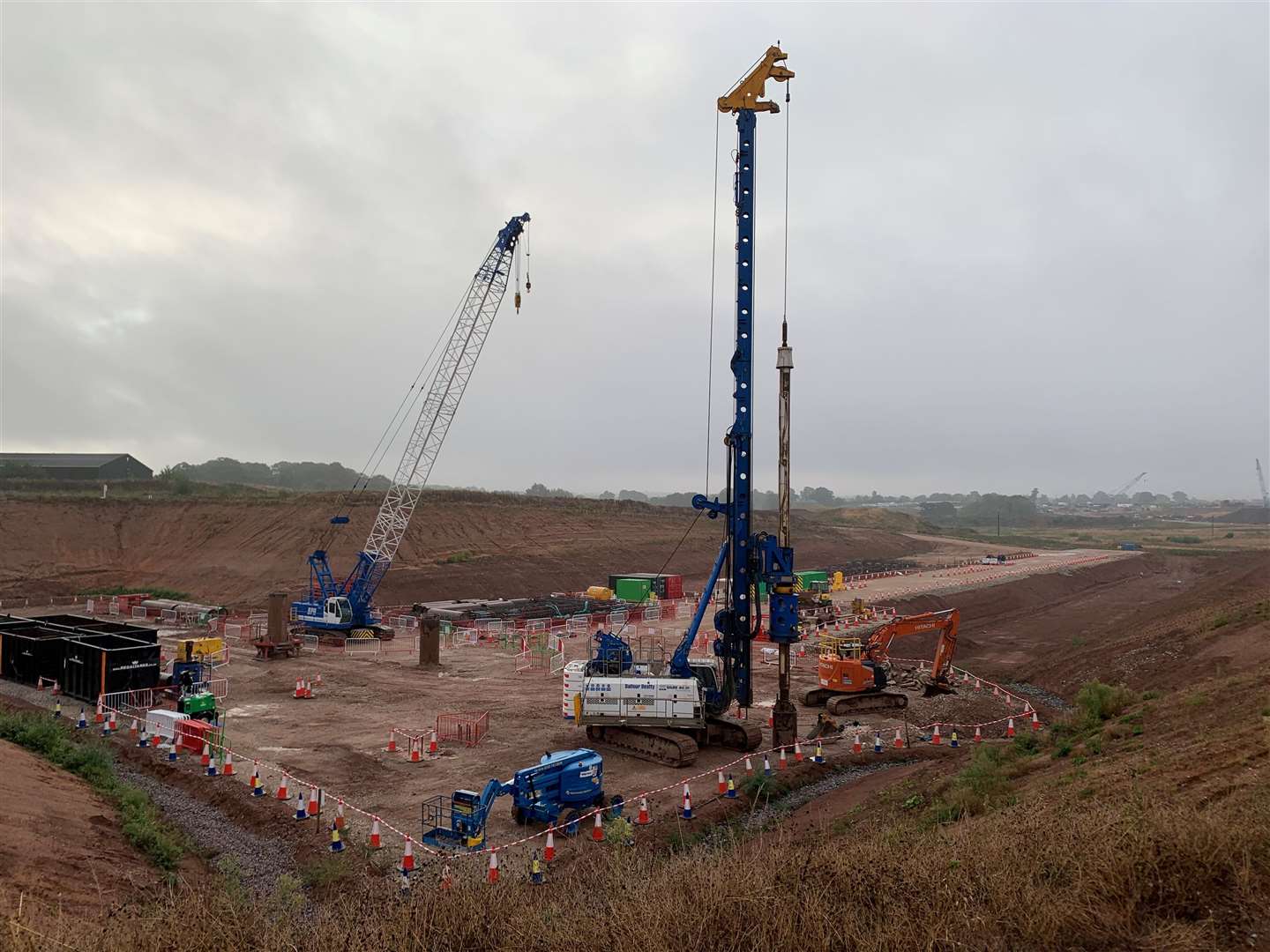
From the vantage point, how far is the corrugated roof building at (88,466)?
8944cm

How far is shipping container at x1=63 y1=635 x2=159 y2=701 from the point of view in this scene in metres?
23.9

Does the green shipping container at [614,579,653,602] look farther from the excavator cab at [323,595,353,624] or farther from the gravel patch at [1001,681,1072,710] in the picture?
the gravel patch at [1001,681,1072,710]

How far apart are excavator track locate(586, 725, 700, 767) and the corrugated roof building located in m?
86.8

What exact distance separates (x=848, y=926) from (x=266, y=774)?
1571 centimetres

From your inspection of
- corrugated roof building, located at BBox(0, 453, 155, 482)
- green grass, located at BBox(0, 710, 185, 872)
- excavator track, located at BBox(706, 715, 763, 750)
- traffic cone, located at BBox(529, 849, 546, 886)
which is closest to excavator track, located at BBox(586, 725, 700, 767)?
excavator track, located at BBox(706, 715, 763, 750)

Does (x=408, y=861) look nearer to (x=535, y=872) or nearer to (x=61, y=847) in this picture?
(x=535, y=872)

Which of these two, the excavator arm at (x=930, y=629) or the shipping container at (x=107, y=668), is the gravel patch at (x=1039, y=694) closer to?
the excavator arm at (x=930, y=629)

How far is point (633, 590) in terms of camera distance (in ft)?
179

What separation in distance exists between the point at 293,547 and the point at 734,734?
172 feet

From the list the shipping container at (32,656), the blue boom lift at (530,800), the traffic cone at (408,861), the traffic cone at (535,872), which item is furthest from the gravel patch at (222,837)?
the shipping container at (32,656)

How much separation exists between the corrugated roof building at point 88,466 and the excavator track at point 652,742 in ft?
285

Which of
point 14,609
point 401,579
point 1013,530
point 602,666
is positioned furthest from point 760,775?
point 1013,530

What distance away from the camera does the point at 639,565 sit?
74.9 meters

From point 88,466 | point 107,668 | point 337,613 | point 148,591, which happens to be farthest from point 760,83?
point 88,466
